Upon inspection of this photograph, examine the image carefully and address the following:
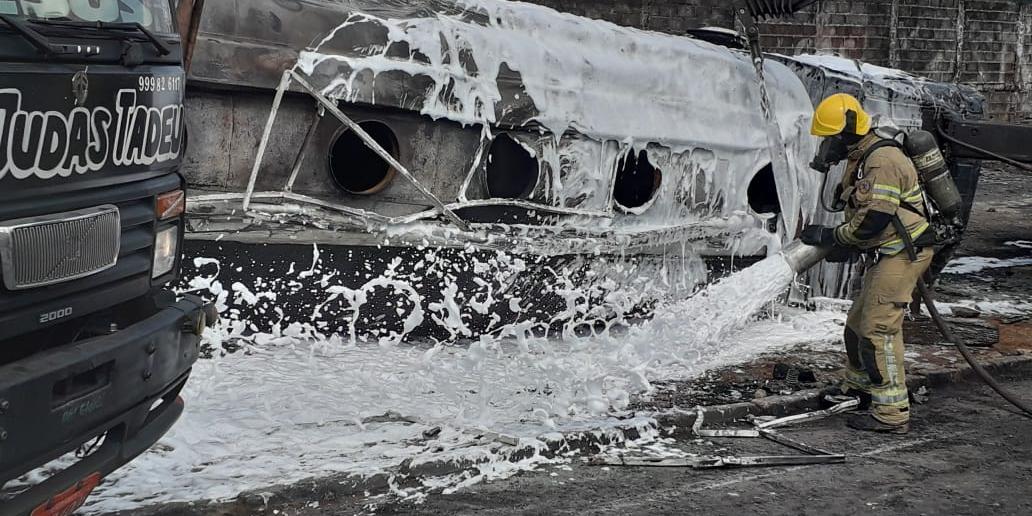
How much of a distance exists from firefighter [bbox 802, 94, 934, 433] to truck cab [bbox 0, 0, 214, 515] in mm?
3827

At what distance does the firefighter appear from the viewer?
6055mm

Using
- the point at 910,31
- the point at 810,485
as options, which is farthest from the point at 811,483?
the point at 910,31

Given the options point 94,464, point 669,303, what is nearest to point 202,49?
point 94,464

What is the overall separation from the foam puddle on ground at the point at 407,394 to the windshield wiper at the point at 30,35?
193cm

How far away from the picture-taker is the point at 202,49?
545 centimetres

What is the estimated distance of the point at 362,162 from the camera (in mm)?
6551

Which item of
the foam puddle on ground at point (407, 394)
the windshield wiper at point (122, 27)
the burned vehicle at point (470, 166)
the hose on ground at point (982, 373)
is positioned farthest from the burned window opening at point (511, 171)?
the windshield wiper at point (122, 27)

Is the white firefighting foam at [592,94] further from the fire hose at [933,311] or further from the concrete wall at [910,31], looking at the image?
the concrete wall at [910,31]

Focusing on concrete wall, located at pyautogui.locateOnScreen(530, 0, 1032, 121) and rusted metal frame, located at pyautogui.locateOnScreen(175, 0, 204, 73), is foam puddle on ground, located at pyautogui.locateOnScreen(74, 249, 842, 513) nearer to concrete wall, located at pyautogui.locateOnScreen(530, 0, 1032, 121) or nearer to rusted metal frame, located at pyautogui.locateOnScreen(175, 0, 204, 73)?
rusted metal frame, located at pyautogui.locateOnScreen(175, 0, 204, 73)

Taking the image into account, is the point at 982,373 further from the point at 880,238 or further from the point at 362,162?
the point at 362,162

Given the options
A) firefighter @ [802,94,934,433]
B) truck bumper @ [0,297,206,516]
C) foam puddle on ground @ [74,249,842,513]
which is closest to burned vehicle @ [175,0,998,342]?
foam puddle on ground @ [74,249,842,513]

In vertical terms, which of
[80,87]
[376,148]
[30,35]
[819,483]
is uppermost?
[30,35]

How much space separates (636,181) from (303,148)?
8.98 feet

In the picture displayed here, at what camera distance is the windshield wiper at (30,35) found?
9.93ft
